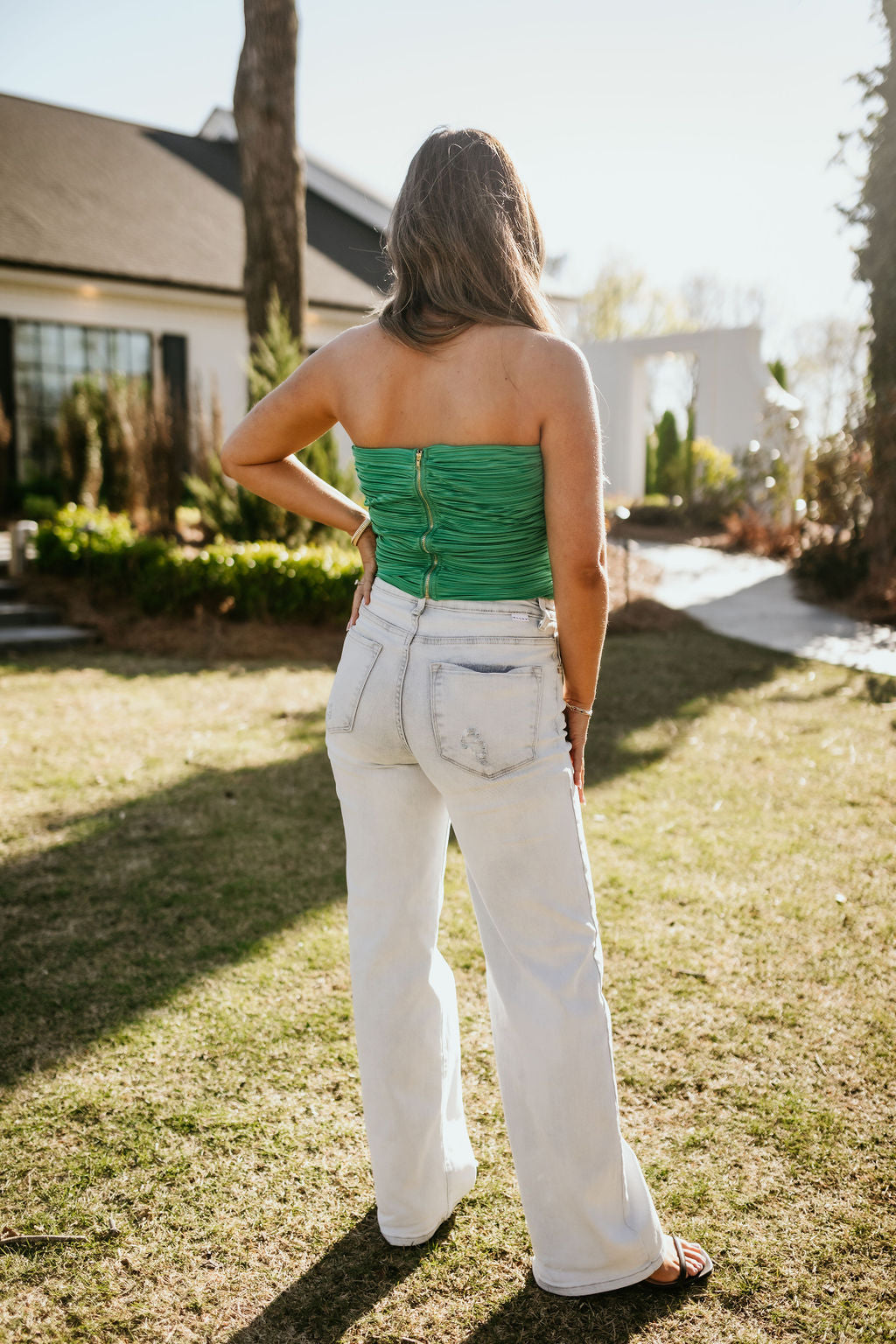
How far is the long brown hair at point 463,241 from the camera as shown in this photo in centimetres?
166

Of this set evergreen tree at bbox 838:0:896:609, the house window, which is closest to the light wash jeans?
evergreen tree at bbox 838:0:896:609

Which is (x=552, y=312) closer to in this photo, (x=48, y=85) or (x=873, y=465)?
(x=873, y=465)

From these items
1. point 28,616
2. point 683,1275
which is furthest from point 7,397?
point 683,1275

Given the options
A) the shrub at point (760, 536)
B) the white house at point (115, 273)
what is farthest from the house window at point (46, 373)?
the shrub at point (760, 536)

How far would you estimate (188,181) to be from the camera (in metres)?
17.8

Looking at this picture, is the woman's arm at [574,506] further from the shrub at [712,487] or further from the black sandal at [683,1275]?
the shrub at [712,487]

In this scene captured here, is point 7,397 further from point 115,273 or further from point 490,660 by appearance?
point 490,660

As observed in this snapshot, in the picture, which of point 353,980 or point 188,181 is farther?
point 188,181

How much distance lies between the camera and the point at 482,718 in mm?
1688

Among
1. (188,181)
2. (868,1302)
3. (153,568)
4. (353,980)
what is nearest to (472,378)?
(353,980)

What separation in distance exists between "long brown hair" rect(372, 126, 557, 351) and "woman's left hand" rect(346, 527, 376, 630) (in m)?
0.48

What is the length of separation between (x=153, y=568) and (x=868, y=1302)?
8.24 m

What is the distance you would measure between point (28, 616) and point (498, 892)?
27.7 feet

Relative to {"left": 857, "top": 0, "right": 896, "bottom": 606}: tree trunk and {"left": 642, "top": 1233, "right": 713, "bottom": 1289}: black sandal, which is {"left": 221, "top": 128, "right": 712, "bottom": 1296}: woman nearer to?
{"left": 642, "top": 1233, "right": 713, "bottom": 1289}: black sandal
